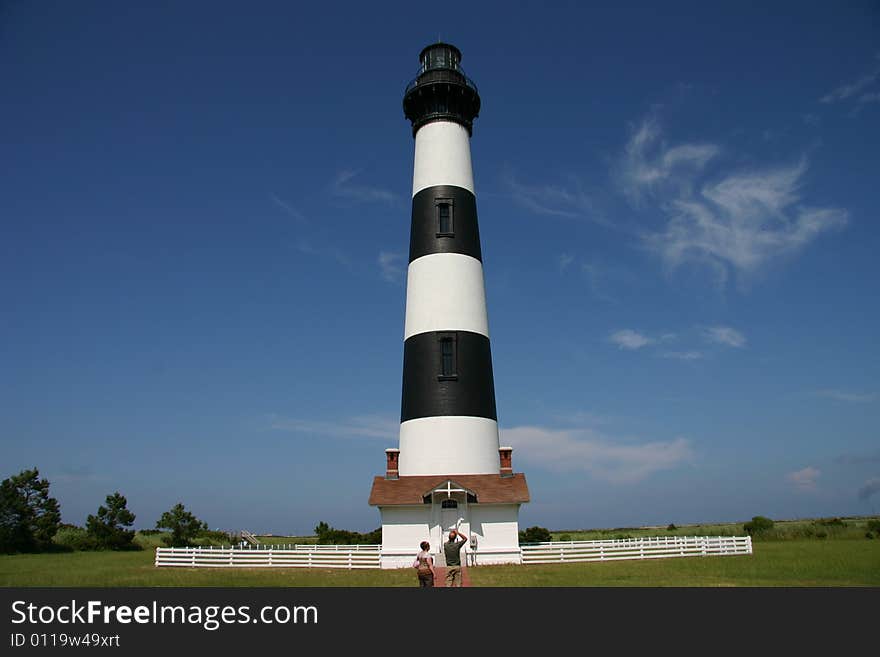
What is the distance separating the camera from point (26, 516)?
3045 centimetres

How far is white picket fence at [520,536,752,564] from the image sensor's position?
22859mm

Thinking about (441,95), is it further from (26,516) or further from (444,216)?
(26,516)

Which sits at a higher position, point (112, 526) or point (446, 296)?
point (446, 296)

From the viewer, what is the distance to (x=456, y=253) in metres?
26.0

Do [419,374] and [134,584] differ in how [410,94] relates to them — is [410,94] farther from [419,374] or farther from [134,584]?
[134,584]

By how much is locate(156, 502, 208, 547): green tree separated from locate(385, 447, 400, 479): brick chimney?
13.6 metres

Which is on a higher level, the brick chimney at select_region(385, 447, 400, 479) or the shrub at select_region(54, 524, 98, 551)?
the brick chimney at select_region(385, 447, 400, 479)

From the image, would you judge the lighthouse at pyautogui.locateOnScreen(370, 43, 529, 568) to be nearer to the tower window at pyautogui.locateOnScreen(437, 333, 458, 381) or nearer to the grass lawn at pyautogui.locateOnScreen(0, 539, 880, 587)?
the tower window at pyautogui.locateOnScreen(437, 333, 458, 381)

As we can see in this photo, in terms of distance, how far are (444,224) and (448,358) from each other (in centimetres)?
574

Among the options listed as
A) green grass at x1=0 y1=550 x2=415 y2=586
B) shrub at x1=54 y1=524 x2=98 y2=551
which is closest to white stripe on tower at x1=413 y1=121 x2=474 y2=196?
green grass at x1=0 y1=550 x2=415 y2=586

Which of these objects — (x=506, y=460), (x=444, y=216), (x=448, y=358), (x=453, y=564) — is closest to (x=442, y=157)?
(x=444, y=216)
